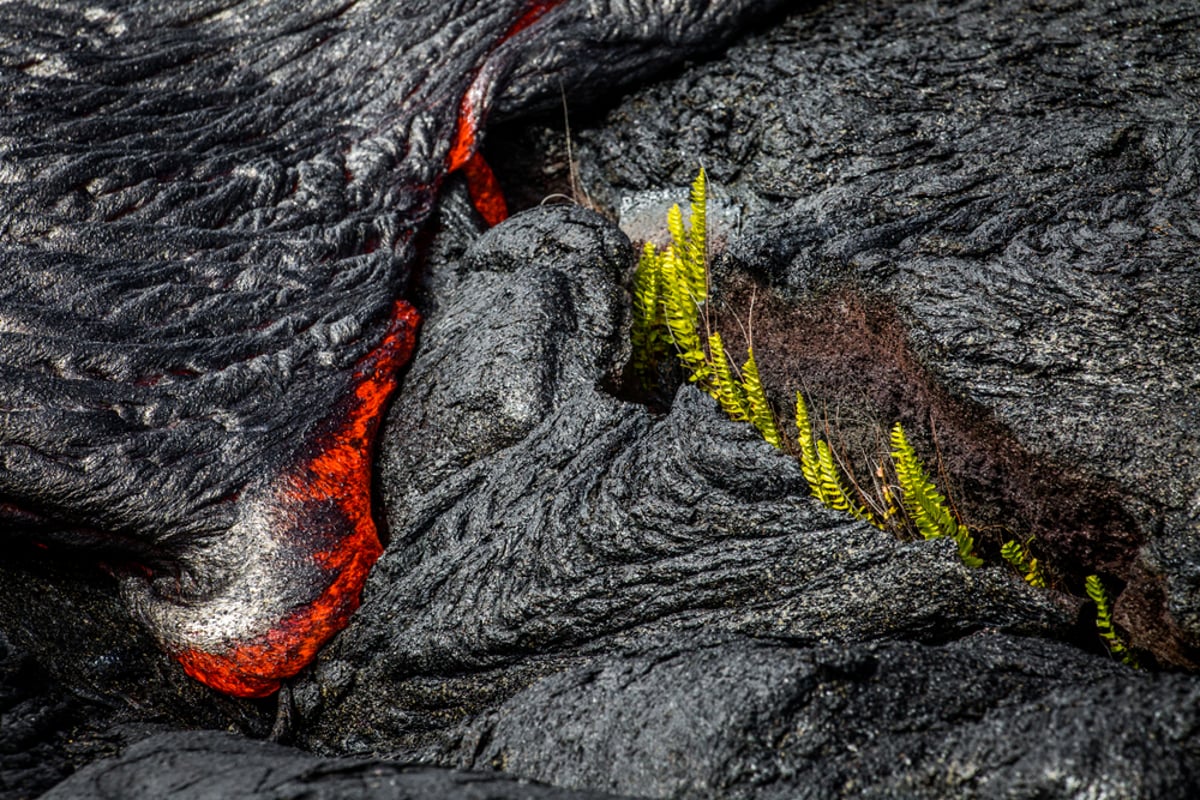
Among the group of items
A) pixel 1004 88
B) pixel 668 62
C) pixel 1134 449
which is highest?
pixel 668 62

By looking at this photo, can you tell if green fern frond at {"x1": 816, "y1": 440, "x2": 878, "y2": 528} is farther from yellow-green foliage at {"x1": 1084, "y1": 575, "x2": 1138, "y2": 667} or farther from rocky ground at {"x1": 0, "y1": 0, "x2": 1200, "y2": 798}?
yellow-green foliage at {"x1": 1084, "y1": 575, "x2": 1138, "y2": 667}

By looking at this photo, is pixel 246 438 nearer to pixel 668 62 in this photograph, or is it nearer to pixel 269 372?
pixel 269 372

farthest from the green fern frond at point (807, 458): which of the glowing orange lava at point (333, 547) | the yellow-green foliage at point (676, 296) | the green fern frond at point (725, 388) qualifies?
the glowing orange lava at point (333, 547)

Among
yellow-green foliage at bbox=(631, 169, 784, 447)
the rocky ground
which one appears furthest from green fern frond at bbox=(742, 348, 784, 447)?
the rocky ground

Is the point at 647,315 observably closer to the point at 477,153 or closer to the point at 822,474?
the point at 822,474

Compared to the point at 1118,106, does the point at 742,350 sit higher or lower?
lower

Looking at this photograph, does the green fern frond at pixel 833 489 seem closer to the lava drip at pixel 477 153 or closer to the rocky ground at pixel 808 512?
the rocky ground at pixel 808 512

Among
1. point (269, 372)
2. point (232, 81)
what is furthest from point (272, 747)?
A: point (232, 81)
